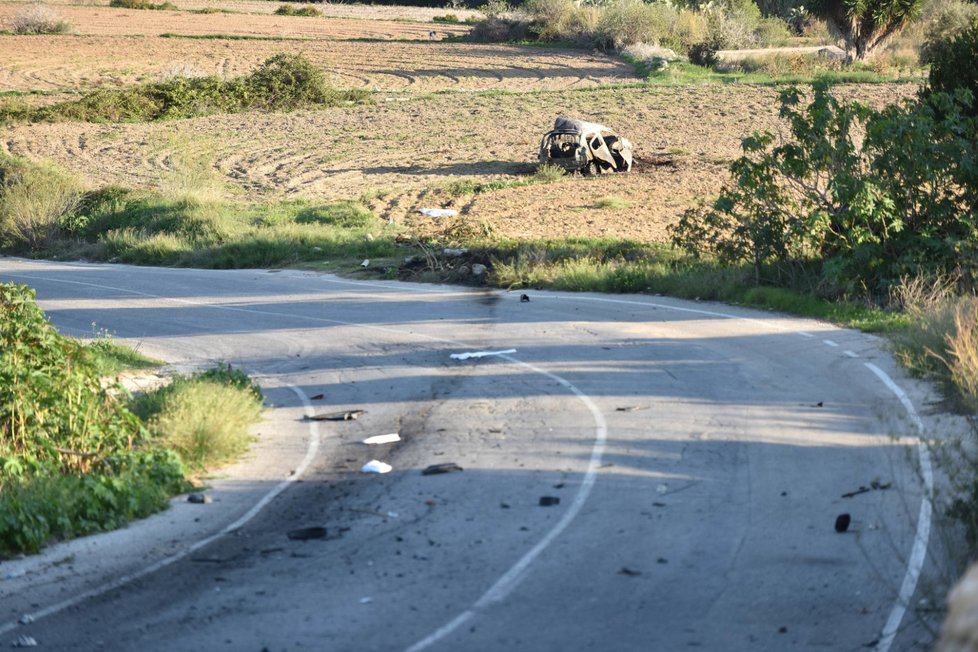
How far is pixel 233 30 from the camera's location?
78.6 meters

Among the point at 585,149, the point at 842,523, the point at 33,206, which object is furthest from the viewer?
the point at 585,149

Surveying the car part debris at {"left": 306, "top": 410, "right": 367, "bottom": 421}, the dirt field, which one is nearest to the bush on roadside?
the dirt field

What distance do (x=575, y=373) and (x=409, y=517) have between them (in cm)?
599

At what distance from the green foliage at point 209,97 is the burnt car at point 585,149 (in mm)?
19232

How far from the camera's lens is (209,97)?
52625mm

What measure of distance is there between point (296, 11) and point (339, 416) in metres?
80.6

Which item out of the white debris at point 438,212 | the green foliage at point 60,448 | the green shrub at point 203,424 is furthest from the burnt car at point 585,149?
the green foliage at point 60,448

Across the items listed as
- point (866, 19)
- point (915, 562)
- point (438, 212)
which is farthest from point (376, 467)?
point (866, 19)

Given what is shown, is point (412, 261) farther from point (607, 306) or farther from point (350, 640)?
point (350, 640)

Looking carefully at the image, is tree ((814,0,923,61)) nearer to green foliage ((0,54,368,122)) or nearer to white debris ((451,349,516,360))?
green foliage ((0,54,368,122))

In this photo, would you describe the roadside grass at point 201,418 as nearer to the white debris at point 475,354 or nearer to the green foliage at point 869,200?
the white debris at point 475,354

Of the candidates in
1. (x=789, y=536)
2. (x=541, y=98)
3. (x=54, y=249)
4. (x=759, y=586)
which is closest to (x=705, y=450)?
(x=789, y=536)

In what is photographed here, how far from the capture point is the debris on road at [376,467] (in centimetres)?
1199

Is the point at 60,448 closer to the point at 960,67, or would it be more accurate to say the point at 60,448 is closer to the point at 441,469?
the point at 441,469
